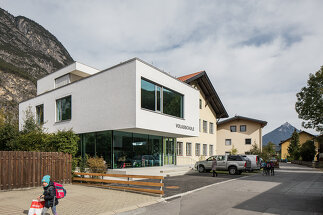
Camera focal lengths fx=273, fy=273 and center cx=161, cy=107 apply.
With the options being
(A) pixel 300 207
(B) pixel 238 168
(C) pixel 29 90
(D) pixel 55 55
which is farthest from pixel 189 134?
(D) pixel 55 55

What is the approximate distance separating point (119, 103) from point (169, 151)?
9406 mm

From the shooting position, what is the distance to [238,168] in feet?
78.3

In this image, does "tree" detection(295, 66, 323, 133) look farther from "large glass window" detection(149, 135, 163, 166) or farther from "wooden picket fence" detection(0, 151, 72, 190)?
"wooden picket fence" detection(0, 151, 72, 190)

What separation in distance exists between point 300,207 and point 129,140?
45.3ft

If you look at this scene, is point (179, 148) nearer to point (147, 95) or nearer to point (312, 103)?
point (147, 95)

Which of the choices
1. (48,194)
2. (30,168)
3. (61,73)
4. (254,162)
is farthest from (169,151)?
(48,194)

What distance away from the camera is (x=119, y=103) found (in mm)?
19250

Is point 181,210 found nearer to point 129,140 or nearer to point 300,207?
point 300,207

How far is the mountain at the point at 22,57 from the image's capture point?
85.1m

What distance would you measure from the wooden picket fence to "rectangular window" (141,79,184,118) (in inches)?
257

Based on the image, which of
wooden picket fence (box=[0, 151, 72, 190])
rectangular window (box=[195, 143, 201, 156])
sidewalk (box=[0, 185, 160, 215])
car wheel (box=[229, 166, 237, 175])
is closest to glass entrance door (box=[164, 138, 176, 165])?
car wheel (box=[229, 166, 237, 175])

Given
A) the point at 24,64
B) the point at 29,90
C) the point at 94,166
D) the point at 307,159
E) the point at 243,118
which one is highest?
the point at 24,64

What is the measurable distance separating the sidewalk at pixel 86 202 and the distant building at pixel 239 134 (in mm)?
35276

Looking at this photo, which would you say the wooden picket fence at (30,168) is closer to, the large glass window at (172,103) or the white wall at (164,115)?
the white wall at (164,115)
